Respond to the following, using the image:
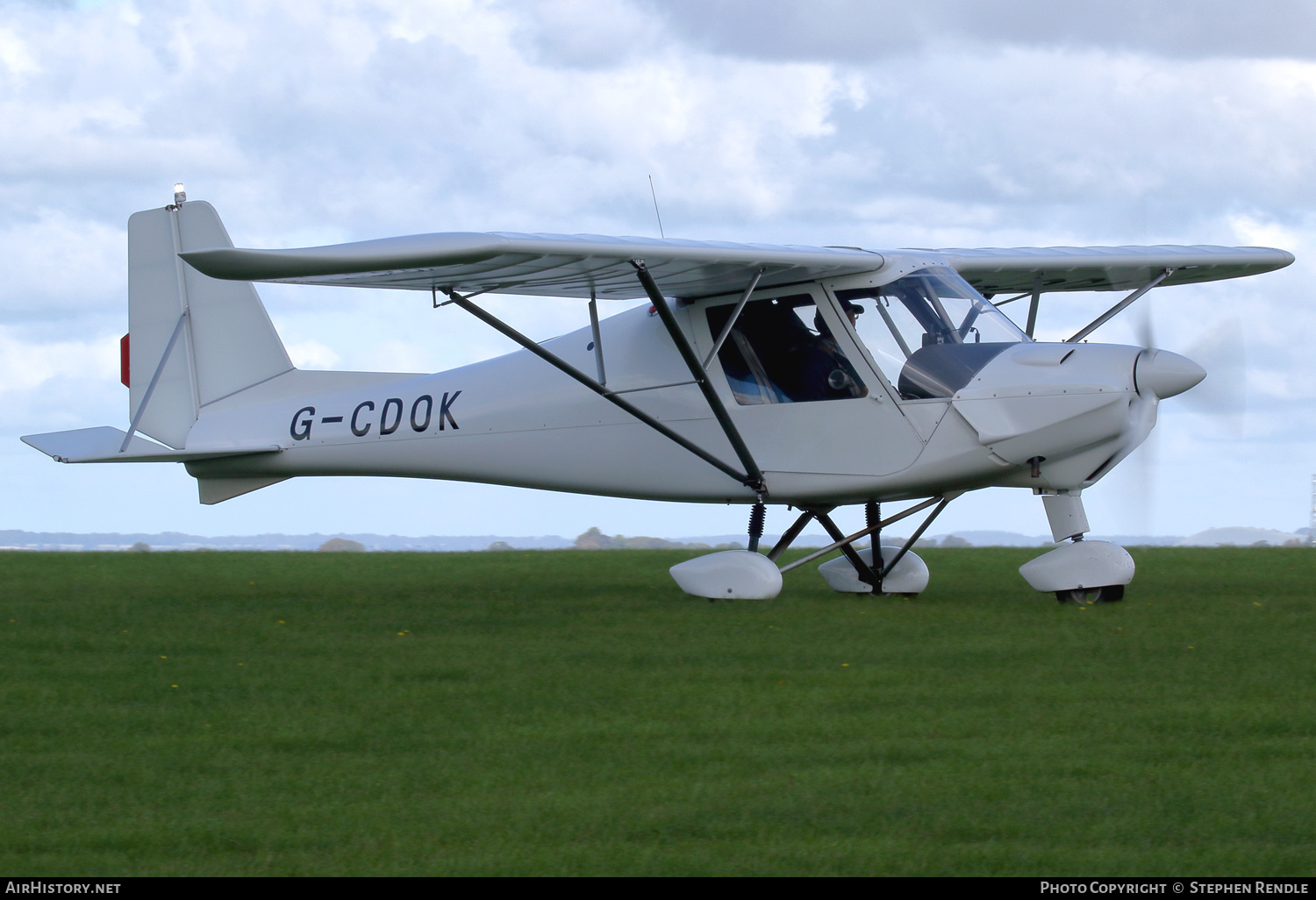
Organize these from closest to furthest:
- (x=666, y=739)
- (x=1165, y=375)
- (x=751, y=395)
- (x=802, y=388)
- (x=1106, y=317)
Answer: (x=666, y=739) → (x=1165, y=375) → (x=802, y=388) → (x=751, y=395) → (x=1106, y=317)

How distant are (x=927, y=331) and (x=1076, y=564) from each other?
7.13 feet

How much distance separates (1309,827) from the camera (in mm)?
4535

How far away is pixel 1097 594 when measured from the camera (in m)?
10.7

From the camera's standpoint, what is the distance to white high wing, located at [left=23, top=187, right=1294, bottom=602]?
10094mm

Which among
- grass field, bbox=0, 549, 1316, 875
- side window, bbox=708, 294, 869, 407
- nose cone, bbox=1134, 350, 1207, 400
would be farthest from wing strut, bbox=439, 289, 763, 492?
nose cone, bbox=1134, 350, 1207, 400

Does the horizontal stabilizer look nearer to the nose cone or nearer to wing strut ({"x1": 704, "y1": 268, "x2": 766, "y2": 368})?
wing strut ({"x1": 704, "y1": 268, "x2": 766, "y2": 368})

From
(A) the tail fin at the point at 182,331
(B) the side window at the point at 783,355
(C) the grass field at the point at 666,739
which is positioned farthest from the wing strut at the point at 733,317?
(A) the tail fin at the point at 182,331

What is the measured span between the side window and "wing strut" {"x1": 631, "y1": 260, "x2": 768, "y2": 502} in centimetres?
36

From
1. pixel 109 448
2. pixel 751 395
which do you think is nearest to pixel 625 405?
pixel 751 395

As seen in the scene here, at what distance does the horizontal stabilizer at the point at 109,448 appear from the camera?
1379 cm

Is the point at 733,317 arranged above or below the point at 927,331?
above

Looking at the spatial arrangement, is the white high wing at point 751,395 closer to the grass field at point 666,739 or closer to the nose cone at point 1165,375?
the nose cone at point 1165,375

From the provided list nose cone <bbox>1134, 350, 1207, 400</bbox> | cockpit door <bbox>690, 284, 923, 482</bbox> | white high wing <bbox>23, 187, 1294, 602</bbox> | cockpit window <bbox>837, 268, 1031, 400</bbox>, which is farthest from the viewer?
cockpit door <bbox>690, 284, 923, 482</bbox>

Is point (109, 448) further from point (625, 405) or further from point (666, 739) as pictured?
point (666, 739)
